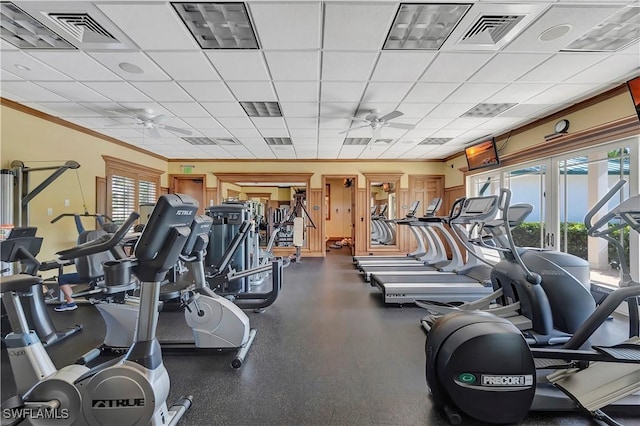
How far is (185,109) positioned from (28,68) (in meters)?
1.64

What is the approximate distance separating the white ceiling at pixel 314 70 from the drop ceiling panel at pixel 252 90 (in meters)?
0.01

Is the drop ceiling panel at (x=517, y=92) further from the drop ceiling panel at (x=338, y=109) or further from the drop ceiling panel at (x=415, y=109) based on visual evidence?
the drop ceiling panel at (x=338, y=109)

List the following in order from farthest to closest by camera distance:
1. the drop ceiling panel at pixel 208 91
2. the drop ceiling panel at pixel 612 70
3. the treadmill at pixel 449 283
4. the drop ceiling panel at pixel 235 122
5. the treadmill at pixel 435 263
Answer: the treadmill at pixel 435 263 < the drop ceiling panel at pixel 235 122 < the drop ceiling panel at pixel 208 91 < the treadmill at pixel 449 283 < the drop ceiling panel at pixel 612 70

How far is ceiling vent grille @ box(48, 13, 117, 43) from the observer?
2271 mm

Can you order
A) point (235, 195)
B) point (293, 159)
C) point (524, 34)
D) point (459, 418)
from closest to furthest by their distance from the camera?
point (459, 418) < point (524, 34) < point (293, 159) < point (235, 195)

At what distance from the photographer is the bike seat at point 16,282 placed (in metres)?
1.45

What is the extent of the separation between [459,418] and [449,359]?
14.1 inches

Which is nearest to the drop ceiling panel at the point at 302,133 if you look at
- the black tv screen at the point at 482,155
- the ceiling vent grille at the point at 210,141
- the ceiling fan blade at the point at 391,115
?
the ceiling vent grille at the point at 210,141

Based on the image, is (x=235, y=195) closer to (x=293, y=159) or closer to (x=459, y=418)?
(x=293, y=159)

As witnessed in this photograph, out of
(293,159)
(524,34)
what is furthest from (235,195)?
(524,34)

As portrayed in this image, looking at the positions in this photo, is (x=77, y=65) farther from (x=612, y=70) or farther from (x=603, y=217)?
(x=612, y=70)

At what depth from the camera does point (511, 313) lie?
2.84 meters

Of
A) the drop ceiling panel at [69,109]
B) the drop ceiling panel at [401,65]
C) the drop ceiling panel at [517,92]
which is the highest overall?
the drop ceiling panel at [517,92]

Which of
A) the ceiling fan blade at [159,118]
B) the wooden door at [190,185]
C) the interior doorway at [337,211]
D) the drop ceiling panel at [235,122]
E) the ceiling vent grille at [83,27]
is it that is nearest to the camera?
the ceiling vent grille at [83,27]
